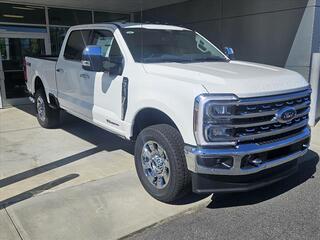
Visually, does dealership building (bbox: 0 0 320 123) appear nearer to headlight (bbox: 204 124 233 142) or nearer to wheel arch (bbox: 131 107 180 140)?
wheel arch (bbox: 131 107 180 140)

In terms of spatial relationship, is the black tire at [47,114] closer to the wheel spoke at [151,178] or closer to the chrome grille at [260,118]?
the wheel spoke at [151,178]

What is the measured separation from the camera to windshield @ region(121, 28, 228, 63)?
479 cm

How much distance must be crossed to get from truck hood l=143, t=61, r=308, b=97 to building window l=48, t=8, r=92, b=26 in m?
8.83

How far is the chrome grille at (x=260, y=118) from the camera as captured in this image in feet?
11.1

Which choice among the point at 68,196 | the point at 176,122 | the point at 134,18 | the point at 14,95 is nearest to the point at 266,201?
the point at 176,122

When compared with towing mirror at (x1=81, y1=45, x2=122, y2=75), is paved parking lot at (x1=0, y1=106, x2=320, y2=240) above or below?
below

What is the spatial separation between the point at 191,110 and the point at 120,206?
4.73 ft

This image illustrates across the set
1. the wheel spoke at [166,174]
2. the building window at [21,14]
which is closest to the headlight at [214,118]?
the wheel spoke at [166,174]

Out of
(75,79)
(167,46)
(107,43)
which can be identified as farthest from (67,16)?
(167,46)

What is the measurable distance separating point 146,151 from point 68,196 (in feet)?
3.59

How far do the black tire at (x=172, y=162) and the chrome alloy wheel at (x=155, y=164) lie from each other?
0.06 metres

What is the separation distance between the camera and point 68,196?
4.26 meters

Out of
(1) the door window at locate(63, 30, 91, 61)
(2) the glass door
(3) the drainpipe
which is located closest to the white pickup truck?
(1) the door window at locate(63, 30, 91, 61)

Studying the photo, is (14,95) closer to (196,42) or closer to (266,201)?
(196,42)
